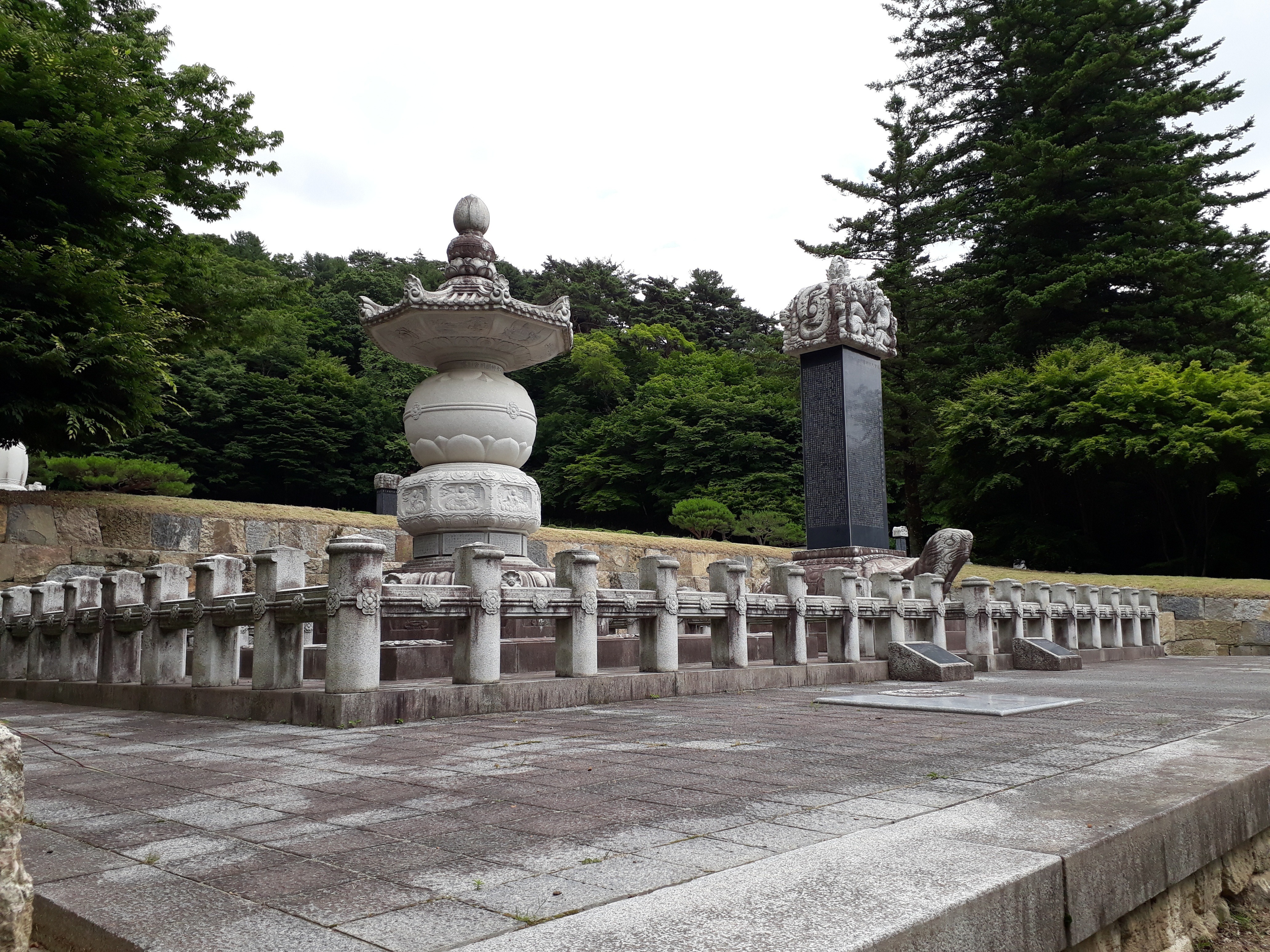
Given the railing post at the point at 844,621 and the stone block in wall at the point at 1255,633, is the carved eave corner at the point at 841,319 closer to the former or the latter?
the railing post at the point at 844,621

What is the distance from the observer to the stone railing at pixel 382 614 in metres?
5.80

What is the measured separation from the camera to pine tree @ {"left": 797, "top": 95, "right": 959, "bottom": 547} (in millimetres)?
25969

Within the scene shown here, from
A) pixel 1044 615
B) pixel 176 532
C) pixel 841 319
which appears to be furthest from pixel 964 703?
pixel 176 532

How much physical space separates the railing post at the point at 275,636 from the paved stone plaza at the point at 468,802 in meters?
0.45

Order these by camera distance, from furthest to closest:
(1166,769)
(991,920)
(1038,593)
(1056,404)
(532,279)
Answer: (532,279), (1056,404), (1038,593), (1166,769), (991,920)

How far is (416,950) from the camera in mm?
1733

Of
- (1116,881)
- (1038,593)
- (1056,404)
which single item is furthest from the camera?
(1056,404)

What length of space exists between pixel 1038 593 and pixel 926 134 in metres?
21.2

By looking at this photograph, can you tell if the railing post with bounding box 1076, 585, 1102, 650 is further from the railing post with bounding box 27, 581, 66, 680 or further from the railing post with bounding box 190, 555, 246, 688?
the railing post with bounding box 27, 581, 66, 680

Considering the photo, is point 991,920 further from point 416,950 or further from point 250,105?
point 250,105

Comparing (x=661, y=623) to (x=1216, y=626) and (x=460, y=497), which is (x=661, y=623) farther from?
(x=1216, y=626)

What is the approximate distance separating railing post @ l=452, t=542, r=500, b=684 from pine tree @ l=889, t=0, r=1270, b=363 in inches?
854

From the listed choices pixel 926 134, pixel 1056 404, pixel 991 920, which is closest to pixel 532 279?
pixel 926 134

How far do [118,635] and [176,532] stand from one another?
5.34 meters
